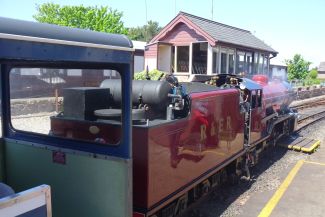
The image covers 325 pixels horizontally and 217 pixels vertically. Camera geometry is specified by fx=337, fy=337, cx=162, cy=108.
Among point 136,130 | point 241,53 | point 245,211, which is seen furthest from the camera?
point 241,53

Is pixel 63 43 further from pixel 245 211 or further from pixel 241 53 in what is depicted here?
pixel 241 53

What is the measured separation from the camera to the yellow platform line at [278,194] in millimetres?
5913

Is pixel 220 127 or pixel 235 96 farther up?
pixel 235 96

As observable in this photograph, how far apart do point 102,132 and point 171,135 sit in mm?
814

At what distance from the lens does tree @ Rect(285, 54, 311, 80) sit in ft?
145

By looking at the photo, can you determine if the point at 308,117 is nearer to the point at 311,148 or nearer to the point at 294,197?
the point at 311,148

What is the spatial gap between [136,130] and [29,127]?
1.40m

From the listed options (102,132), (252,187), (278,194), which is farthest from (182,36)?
(102,132)

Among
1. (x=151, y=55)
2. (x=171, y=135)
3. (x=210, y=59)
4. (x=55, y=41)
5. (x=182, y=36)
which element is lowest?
(x=171, y=135)

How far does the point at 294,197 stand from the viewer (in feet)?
21.6

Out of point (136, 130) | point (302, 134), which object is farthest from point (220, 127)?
point (302, 134)

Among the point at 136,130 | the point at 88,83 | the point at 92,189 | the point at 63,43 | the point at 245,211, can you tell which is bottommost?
the point at 245,211

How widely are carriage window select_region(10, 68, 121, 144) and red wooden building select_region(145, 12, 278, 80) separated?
14.4m

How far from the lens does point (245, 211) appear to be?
19.4 ft
